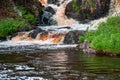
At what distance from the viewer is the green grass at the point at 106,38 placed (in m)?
24.3

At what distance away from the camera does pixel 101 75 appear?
16875mm

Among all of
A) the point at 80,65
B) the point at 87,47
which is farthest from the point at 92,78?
the point at 87,47

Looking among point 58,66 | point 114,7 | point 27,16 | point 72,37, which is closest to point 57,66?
Result: point 58,66

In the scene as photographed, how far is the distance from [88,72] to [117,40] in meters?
7.61

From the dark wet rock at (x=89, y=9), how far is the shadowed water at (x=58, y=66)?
18.1m

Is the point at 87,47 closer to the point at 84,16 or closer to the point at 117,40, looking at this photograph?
the point at 117,40

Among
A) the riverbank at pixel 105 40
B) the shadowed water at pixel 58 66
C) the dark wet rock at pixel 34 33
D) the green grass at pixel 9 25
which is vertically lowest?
the shadowed water at pixel 58 66

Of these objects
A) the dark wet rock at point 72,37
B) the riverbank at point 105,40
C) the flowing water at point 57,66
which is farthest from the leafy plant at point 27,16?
the flowing water at point 57,66

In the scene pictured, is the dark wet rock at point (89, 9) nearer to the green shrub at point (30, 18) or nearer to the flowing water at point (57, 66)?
the green shrub at point (30, 18)

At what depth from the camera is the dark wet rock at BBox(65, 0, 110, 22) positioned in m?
43.3

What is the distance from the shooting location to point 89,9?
4366cm

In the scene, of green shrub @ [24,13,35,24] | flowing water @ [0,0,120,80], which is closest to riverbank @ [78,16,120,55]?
flowing water @ [0,0,120,80]

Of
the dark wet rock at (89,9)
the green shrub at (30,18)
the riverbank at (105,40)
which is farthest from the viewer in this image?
the dark wet rock at (89,9)

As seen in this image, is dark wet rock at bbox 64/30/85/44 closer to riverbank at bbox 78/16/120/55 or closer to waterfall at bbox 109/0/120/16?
riverbank at bbox 78/16/120/55
